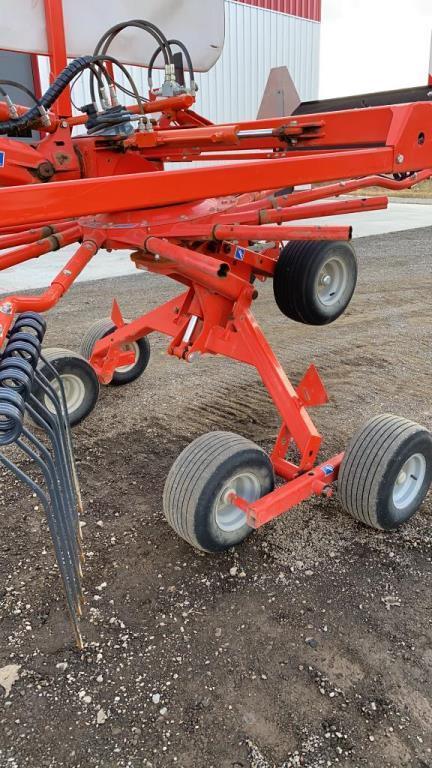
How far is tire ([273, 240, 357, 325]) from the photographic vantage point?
299 centimetres

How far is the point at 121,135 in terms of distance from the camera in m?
2.55

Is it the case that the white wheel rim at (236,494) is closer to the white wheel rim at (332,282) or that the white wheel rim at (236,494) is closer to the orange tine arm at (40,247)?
the white wheel rim at (332,282)

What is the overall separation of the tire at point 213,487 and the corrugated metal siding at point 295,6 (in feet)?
43.8

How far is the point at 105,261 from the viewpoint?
9.32m

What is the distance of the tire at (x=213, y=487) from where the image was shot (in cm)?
232

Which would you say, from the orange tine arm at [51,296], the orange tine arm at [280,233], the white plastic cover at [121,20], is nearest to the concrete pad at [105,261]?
the white plastic cover at [121,20]

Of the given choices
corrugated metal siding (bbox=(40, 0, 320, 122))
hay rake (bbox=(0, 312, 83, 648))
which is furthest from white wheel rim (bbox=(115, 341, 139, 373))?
corrugated metal siding (bbox=(40, 0, 320, 122))

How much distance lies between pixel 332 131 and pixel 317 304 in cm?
87

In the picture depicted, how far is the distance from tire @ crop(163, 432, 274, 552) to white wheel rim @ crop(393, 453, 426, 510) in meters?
0.59

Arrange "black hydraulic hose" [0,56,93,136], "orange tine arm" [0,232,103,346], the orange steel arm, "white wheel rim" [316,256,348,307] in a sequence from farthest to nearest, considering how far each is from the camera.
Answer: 1. "white wheel rim" [316,256,348,307]
2. "black hydraulic hose" [0,56,93,136]
3. "orange tine arm" [0,232,103,346]
4. the orange steel arm

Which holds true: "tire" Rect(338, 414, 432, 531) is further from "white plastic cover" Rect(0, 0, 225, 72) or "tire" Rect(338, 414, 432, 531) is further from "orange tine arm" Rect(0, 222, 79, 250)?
"white plastic cover" Rect(0, 0, 225, 72)

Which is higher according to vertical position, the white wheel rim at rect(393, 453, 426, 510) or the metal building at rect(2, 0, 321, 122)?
the metal building at rect(2, 0, 321, 122)

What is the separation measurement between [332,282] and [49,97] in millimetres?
1695

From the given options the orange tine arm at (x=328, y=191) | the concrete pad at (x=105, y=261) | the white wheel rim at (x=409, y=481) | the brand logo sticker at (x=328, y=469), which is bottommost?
the concrete pad at (x=105, y=261)
